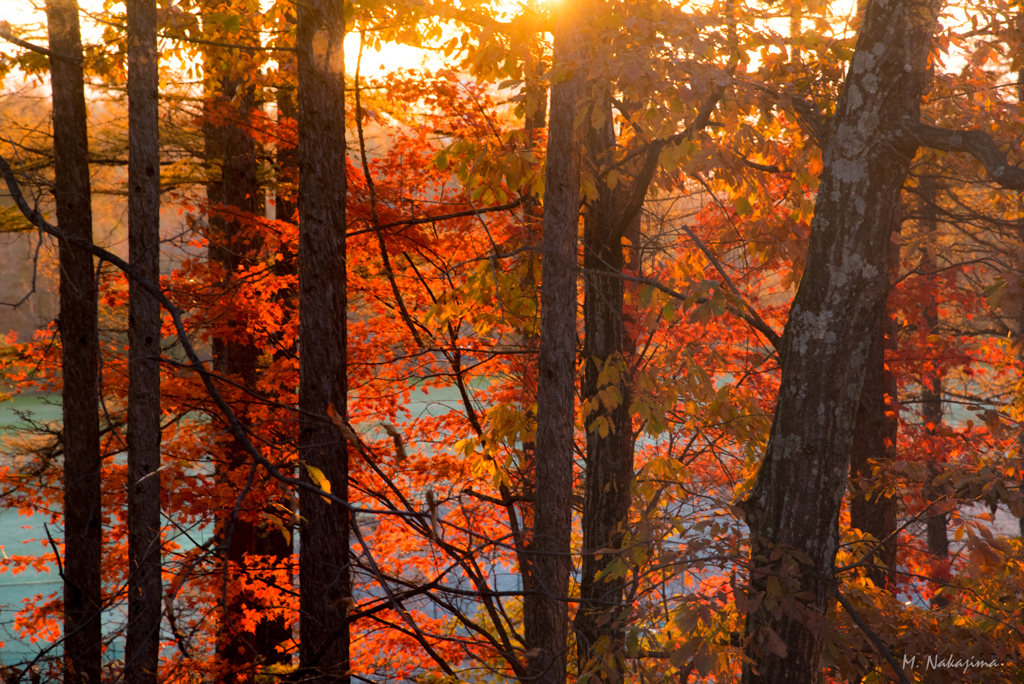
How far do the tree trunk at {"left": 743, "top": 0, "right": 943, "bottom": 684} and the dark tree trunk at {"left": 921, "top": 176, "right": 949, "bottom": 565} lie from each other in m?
1.30

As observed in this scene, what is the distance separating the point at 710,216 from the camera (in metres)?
9.66

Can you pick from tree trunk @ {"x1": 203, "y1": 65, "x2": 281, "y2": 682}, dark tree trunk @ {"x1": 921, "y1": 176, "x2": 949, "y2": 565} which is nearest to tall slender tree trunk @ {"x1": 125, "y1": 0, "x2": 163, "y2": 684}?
tree trunk @ {"x1": 203, "y1": 65, "x2": 281, "y2": 682}

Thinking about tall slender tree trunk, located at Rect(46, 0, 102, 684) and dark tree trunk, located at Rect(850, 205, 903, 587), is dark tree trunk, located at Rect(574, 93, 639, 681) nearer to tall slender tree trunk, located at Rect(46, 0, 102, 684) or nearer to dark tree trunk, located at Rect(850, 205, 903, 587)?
dark tree trunk, located at Rect(850, 205, 903, 587)

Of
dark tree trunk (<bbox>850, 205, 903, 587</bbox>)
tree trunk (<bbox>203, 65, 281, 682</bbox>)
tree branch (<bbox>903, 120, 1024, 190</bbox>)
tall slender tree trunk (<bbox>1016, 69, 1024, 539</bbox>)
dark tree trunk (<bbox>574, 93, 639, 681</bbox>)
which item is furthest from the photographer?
tree trunk (<bbox>203, 65, 281, 682</bbox>)

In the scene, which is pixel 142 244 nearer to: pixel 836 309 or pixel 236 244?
pixel 836 309

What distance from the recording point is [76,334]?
23.5 ft

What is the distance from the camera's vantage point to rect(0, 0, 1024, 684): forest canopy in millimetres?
4004

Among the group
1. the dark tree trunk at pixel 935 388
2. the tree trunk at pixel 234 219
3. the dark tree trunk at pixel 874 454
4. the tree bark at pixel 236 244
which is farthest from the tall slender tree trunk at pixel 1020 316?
the tree trunk at pixel 234 219

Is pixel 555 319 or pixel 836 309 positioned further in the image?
pixel 555 319

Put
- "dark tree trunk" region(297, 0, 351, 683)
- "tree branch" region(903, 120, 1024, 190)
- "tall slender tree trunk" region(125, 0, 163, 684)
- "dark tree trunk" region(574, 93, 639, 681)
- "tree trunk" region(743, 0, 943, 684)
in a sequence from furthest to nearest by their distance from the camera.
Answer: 1. "dark tree trunk" region(574, 93, 639, 681)
2. "dark tree trunk" region(297, 0, 351, 683)
3. "tall slender tree trunk" region(125, 0, 163, 684)
4. "tree trunk" region(743, 0, 943, 684)
5. "tree branch" region(903, 120, 1024, 190)

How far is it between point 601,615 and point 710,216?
21.8ft

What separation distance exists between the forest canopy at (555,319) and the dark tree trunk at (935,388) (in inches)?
15.0

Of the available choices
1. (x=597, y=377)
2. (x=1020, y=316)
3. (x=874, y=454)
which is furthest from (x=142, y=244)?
(x=1020, y=316)

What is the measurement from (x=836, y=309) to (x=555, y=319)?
2213 mm
